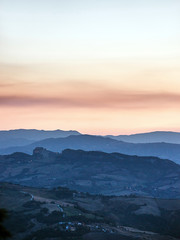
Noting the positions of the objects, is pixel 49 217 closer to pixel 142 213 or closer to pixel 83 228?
pixel 83 228

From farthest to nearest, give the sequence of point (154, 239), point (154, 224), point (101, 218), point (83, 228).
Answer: point (154, 224) < point (101, 218) < point (83, 228) < point (154, 239)

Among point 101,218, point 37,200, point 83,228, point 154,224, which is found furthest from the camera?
point 37,200

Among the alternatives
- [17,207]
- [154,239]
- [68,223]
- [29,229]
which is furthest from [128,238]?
[17,207]

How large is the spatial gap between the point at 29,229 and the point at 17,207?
39.5 m

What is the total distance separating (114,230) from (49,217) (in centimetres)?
3071

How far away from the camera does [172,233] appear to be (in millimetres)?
156375

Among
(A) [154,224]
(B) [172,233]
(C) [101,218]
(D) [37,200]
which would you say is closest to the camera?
(B) [172,233]

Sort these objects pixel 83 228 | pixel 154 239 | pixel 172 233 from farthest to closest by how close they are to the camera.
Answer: pixel 172 233 → pixel 83 228 → pixel 154 239

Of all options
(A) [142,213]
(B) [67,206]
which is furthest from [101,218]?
(A) [142,213]

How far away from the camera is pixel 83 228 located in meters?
140

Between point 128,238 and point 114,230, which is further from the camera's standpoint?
point 114,230

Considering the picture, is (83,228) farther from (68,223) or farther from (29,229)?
(29,229)

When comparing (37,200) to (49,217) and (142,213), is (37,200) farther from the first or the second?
(142,213)

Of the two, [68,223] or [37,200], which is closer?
[68,223]
